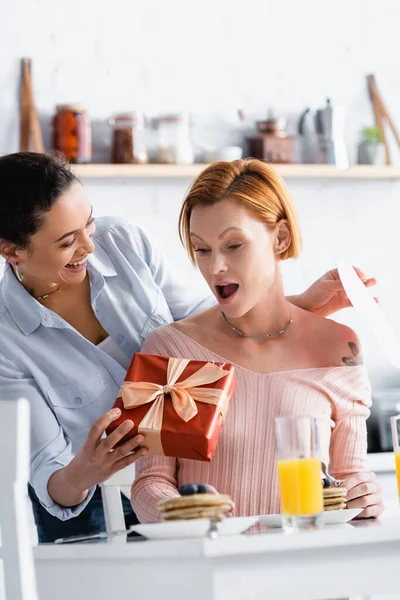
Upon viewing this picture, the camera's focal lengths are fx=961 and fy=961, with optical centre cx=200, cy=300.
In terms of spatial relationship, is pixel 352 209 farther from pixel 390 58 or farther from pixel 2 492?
pixel 2 492

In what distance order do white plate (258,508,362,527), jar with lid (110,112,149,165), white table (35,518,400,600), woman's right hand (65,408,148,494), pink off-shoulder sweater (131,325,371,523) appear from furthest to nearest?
jar with lid (110,112,149,165) → pink off-shoulder sweater (131,325,371,523) → woman's right hand (65,408,148,494) → white plate (258,508,362,527) → white table (35,518,400,600)

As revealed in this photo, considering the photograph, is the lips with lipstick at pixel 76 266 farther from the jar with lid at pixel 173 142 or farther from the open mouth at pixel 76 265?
the jar with lid at pixel 173 142

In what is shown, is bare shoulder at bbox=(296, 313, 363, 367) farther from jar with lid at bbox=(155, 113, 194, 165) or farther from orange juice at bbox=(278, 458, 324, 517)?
jar with lid at bbox=(155, 113, 194, 165)

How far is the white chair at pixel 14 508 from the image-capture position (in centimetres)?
121

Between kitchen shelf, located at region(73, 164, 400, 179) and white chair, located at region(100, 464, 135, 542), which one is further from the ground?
kitchen shelf, located at region(73, 164, 400, 179)

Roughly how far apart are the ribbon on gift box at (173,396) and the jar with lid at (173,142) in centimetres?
241

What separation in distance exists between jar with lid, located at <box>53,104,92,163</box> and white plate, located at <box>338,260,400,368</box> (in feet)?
6.79

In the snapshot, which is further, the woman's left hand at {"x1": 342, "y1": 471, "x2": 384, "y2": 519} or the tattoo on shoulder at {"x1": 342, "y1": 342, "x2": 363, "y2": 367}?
the tattoo on shoulder at {"x1": 342, "y1": 342, "x2": 363, "y2": 367}

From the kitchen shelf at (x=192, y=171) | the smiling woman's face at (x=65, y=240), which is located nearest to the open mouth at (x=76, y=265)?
the smiling woman's face at (x=65, y=240)

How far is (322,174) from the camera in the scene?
3980mm

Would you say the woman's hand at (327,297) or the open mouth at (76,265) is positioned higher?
the open mouth at (76,265)

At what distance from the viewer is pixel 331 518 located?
4.44 ft

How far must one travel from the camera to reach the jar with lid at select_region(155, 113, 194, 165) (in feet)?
12.6

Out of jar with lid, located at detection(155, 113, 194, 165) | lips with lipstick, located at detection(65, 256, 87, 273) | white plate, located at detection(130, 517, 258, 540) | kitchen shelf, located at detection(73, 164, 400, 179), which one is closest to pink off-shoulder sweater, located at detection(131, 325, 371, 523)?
lips with lipstick, located at detection(65, 256, 87, 273)
